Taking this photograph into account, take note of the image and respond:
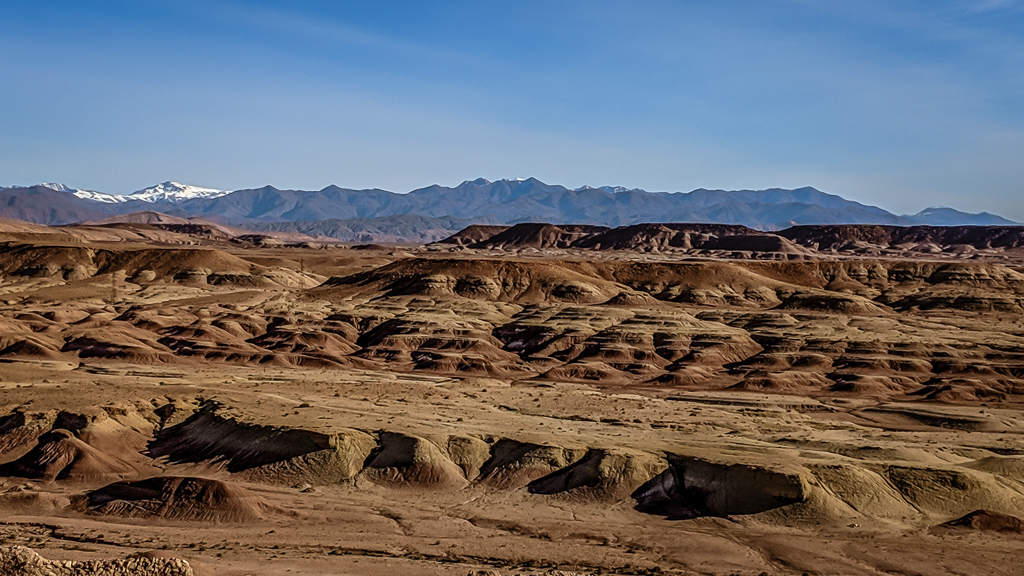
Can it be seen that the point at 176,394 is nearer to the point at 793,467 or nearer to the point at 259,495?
the point at 259,495

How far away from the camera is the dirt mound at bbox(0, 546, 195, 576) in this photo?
114ft

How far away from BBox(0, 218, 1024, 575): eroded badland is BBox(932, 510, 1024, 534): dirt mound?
0.61 feet

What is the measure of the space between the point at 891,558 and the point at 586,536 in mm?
14874

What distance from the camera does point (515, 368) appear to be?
111 m

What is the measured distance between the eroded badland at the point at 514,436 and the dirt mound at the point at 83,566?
230cm

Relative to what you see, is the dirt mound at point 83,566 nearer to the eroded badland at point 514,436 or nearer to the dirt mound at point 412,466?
the eroded badland at point 514,436

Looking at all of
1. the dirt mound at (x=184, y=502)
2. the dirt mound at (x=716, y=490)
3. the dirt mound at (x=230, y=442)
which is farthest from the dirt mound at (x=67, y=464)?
the dirt mound at (x=716, y=490)

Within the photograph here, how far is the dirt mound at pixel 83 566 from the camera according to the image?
114ft

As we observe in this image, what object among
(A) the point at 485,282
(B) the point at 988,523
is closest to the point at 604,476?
(B) the point at 988,523

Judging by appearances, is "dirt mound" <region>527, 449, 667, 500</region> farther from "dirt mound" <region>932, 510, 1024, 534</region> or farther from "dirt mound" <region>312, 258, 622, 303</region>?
"dirt mound" <region>312, 258, 622, 303</region>

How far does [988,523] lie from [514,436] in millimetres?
28449

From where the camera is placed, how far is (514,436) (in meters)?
63.0

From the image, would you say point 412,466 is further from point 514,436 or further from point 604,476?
point 604,476

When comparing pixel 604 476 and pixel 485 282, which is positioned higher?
pixel 485 282
